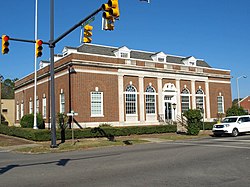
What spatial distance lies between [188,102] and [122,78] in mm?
10145

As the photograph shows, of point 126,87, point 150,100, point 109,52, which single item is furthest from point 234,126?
point 109,52

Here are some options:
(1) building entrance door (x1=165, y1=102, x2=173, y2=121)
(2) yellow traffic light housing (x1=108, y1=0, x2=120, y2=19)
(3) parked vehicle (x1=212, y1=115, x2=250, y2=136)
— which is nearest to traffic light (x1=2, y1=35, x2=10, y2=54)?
(2) yellow traffic light housing (x1=108, y1=0, x2=120, y2=19)

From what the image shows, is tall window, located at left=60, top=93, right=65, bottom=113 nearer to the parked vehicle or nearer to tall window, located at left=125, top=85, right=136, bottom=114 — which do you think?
tall window, located at left=125, top=85, right=136, bottom=114

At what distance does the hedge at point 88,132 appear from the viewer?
22438mm

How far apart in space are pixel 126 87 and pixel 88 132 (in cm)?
801

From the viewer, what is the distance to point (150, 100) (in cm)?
3247

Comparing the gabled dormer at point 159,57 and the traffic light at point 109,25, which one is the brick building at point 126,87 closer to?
the gabled dormer at point 159,57

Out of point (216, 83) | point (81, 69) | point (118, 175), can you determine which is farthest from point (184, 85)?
point (118, 175)

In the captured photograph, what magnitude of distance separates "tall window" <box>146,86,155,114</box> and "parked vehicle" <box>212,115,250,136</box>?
321 inches

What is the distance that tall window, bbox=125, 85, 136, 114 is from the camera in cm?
3058

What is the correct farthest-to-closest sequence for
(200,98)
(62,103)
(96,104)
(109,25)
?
(200,98), (62,103), (96,104), (109,25)

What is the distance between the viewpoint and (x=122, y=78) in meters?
30.3

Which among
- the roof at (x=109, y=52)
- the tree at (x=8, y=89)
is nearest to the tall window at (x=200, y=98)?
the roof at (x=109, y=52)

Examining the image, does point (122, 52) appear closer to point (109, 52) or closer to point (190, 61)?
point (109, 52)
